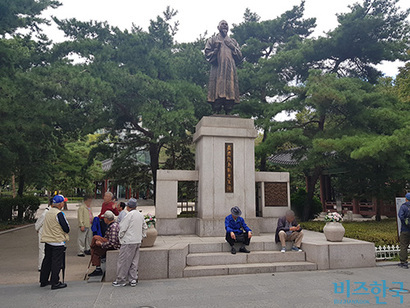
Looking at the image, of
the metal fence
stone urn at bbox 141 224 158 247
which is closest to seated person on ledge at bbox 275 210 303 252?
the metal fence

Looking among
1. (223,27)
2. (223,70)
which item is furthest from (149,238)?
(223,27)

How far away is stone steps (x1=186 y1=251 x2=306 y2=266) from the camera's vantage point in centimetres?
593

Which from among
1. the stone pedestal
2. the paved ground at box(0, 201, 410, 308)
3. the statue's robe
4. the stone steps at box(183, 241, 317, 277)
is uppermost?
the statue's robe

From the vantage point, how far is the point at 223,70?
9055 mm

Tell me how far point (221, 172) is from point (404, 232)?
433 cm

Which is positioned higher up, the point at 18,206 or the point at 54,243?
the point at 18,206

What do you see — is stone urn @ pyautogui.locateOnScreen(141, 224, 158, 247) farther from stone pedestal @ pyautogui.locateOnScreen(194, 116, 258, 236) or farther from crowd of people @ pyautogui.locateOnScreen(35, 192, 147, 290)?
stone pedestal @ pyautogui.locateOnScreen(194, 116, 258, 236)

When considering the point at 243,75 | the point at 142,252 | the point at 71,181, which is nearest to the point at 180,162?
the point at 243,75

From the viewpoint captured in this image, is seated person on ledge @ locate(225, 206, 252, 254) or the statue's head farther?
the statue's head

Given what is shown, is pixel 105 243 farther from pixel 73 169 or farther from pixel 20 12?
pixel 73 169

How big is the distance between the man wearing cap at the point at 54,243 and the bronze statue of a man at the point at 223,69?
5667 mm

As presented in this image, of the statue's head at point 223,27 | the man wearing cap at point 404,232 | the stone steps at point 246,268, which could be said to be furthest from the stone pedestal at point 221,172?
the man wearing cap at point 404,232

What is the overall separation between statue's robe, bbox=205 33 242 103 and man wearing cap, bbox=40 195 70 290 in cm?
567

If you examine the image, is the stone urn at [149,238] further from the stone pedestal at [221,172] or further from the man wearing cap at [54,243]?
the stone pedestal at [221,172]
